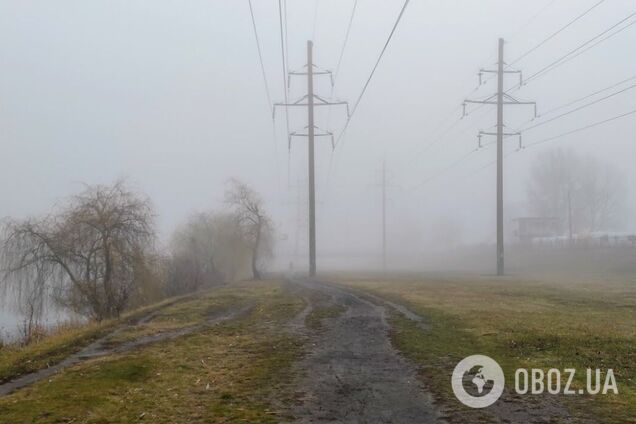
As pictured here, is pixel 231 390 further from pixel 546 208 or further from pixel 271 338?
pixel 546 208

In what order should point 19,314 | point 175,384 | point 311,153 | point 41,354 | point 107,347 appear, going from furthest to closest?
point 311,153
point 19,314
point 107,347
point 41,354
point 175,384

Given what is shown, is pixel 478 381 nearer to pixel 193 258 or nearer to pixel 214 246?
pixel 193 258

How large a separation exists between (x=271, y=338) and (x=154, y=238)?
55.8ft

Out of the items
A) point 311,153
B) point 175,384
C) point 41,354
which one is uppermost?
point 311,153

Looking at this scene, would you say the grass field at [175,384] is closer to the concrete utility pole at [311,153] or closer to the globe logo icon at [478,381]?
the globe logo icon at [478,381]

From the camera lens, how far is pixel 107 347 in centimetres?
1332

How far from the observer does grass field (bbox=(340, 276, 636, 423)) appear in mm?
8250

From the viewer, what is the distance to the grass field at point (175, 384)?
7715 millimetres

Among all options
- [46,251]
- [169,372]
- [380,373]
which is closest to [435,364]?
[380,373]

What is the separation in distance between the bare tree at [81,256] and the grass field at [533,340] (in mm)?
13111

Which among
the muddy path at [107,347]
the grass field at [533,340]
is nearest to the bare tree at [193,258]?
the muddy path at [107,347]

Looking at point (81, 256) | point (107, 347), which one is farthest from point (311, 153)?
point (107, 347)

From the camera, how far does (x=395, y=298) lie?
77.0 feet

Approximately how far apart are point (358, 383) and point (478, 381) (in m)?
1.81
